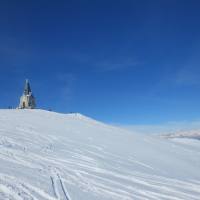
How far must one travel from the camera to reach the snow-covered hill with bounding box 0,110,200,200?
12.8 meters

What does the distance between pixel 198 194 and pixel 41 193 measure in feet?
26.1

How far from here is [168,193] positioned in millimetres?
14688

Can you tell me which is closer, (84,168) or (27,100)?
(84,168)

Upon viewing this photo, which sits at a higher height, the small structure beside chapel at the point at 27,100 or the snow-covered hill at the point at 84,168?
the small structure beside chapel at the point at 27,100

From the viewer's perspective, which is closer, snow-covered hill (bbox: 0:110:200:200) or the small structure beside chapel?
snow-covered hill (bbox: 0:110:200:200)

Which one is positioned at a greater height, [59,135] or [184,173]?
[59,135]

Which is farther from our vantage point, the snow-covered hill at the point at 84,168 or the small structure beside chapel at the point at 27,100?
the small structure beside chapel at the point at 27,100

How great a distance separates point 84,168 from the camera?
17.3 metres

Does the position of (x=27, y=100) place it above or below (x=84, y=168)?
above

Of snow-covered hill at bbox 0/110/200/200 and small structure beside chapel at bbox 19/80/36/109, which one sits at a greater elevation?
small structure beside chapel at bbox 19/80/36/109

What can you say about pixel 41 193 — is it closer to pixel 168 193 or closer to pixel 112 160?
pixel 168 193

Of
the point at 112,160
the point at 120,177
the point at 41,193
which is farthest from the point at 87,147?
the point at 41,193

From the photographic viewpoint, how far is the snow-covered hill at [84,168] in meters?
12.8

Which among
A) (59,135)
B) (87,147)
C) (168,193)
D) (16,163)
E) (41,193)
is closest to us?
(41,193)
